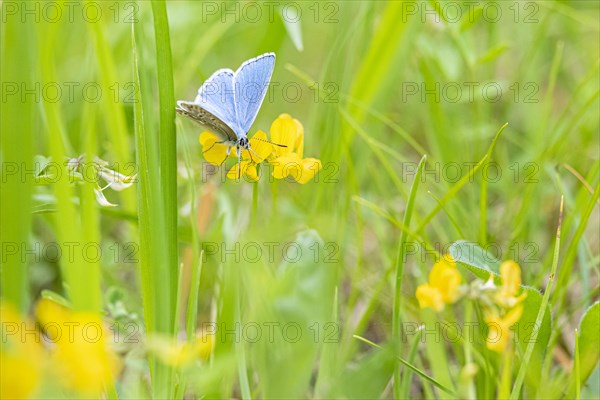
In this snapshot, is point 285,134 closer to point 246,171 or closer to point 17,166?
point 246,171

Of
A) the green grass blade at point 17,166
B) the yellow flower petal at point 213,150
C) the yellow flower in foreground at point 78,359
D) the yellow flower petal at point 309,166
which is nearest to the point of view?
the yellow flower in foreground at point 78,359

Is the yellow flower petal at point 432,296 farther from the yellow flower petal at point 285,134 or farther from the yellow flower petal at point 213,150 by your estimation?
the yellow flower petal at point 213,150

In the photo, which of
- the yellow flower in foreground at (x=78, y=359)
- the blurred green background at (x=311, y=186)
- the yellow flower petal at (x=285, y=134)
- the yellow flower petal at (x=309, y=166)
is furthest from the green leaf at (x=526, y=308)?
the yellow flower in foreground at (x=78, y=359)

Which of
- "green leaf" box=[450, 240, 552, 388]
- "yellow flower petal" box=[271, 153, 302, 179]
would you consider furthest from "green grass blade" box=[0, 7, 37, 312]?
"green leaf" box=[450, 240, 552, 388]

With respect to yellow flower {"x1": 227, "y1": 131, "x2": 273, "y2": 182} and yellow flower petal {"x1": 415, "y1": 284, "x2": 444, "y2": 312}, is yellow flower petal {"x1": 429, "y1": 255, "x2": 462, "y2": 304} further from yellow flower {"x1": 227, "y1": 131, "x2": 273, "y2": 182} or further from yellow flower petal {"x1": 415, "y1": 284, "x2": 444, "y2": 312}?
yellow flower {"x1": 227, "y1": 131, "x2": 273, "y2": 182}

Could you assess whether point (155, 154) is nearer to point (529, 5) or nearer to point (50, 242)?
point (50, 242)

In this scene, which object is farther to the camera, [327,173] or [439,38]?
[439,38]

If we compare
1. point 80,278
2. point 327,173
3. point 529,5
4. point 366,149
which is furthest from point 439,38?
point 80,278
